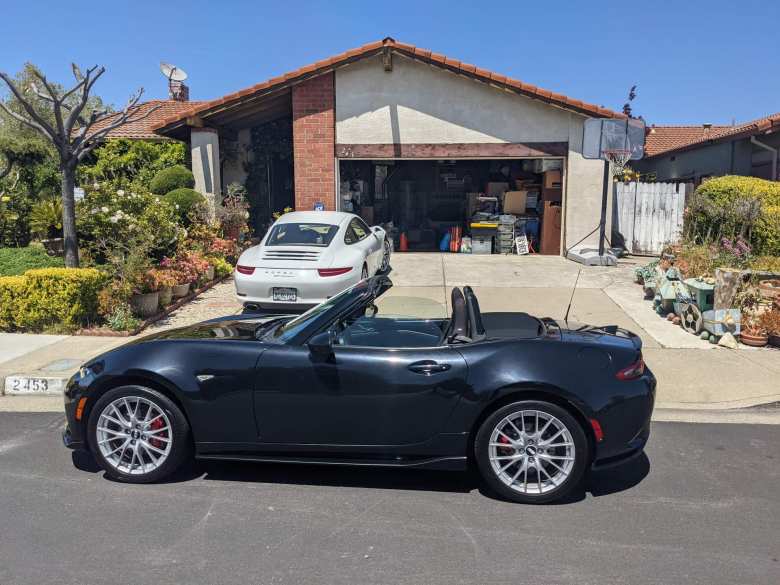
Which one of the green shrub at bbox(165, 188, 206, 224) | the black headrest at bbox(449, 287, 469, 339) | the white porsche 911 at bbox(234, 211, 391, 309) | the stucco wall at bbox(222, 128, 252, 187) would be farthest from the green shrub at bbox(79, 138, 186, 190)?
the black headrest at bbox(449, 287, 469, 339)

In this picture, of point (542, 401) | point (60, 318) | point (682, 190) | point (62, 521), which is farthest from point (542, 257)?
point (62, 521)

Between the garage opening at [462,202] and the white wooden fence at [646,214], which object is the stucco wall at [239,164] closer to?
the garage opening at [462,202]

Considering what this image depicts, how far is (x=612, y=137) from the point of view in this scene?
14.0m

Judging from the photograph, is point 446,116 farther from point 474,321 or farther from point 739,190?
point 474,321

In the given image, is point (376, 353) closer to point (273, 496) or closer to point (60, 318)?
point (273, 496)

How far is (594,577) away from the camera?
3.28m

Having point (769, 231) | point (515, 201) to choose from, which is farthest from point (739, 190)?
point (515, 201)

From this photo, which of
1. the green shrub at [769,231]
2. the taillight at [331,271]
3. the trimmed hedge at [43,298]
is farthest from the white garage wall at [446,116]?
the trimmed hedge at [43,298]

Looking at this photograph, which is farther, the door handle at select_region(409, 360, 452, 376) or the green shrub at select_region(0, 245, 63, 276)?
the green shrub at select_region(0, 245, 63, 276)

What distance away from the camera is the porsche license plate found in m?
8.88

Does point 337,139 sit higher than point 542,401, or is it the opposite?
point 337,139

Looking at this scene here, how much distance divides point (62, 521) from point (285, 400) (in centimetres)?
142

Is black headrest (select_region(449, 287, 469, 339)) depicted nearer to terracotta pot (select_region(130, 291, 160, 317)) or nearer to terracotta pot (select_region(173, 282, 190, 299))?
terracotta pot (select_region(130, 291, 160, 317))

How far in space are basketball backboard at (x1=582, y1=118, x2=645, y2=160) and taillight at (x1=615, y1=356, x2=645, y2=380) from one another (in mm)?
10641
